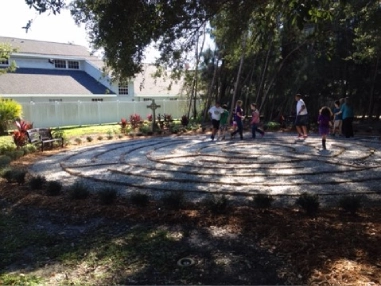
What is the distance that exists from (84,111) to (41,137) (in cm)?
1378

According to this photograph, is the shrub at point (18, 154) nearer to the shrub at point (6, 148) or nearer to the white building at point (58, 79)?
the shrub at point (6, 148)

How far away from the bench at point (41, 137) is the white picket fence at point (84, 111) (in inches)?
401

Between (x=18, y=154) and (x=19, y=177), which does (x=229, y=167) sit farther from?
(x=18, y=154)

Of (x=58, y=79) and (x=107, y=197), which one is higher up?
(x=58, y=79)

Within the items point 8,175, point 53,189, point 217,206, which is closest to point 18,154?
point 8,175

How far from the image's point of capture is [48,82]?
30.1 m

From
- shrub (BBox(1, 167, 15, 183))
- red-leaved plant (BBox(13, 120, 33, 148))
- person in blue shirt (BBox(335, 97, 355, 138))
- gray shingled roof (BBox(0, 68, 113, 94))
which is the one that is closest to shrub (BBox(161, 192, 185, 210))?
shrub (BBox(1, 167, 15, 183))

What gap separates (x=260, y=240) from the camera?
467cm

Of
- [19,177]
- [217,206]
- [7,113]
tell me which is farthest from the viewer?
Answer: [7,113]

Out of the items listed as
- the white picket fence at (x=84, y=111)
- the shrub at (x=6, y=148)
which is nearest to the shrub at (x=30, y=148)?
the shrub at (x=6, y=148)

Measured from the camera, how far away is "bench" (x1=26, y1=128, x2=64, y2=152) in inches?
542

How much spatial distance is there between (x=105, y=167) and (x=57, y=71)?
2610 centimetres

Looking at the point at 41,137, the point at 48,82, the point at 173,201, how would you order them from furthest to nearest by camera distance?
1. the point at 48,82
2. the point at 41,137
3. the point at 173,201

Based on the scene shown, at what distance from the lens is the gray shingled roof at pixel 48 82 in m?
27.7
